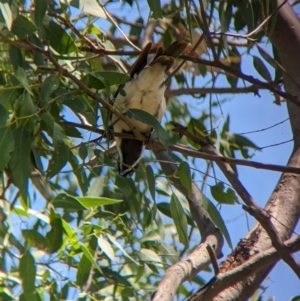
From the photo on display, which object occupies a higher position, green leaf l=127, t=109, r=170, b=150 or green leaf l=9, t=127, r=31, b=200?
green leaf l=127, t=109, r=170, b=150

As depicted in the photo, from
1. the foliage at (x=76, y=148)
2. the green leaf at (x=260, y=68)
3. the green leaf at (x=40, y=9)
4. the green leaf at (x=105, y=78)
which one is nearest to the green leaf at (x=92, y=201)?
the foliage at (x=76, y=148)

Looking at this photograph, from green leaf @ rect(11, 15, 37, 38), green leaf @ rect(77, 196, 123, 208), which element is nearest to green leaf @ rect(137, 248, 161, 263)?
green leaf @ rect(77, 196, 123, 208)

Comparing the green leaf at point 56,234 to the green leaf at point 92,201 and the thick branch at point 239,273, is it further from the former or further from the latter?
the thick branch at point 239,273

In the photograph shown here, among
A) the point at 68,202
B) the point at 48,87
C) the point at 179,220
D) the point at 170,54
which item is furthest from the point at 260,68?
the point at 48,87

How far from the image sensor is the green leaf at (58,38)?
2328mm

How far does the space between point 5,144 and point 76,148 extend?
2.81 feet

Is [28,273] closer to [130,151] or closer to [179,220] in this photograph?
[179,220]

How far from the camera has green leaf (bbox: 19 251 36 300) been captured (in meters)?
2.25

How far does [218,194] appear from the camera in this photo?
255 cm

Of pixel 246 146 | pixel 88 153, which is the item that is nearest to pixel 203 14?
pixel 88 153

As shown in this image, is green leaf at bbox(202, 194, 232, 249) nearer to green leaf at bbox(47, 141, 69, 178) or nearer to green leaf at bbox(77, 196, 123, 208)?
green leaf at bbox(77, 196, 123, 208)

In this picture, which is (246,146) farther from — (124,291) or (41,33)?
(41,33)

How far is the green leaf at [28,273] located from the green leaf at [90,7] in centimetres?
89

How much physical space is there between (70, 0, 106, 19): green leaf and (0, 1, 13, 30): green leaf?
305 millimetres
